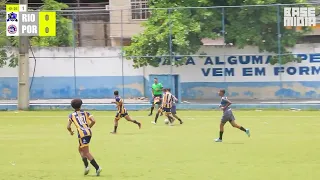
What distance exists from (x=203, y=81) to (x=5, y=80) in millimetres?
12074

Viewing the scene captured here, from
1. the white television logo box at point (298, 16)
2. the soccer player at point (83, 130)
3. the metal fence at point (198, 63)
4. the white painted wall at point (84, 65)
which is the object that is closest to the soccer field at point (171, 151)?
the soccer player at point (83, 130)

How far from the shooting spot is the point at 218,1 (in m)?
42.7

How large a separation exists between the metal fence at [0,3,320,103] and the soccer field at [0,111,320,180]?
752 cm

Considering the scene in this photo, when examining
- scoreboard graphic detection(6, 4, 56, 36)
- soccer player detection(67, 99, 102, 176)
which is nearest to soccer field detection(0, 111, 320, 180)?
soccer player detection(67, 99, 102, 176)

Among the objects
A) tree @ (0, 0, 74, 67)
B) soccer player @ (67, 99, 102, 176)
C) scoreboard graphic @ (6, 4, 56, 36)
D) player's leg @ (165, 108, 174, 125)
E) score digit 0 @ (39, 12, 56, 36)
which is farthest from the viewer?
tree @ (0, 0, 74, 67)

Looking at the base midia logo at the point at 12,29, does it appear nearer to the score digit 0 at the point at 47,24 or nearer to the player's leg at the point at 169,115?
the score digit 0 at the point at 47,24

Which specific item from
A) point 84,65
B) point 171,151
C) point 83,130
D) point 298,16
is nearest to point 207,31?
point 298,16

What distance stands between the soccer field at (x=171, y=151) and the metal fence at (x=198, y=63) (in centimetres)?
752

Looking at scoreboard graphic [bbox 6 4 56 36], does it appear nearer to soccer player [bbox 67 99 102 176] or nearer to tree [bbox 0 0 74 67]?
tree [bbox 0 0 74 67]

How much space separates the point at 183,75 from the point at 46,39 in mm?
9640

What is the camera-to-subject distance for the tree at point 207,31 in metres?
39.8

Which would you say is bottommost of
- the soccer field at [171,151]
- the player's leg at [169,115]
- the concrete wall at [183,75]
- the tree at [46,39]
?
the soccer field at [171,151]

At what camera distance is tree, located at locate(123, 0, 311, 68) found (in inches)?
1566

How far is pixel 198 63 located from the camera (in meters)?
41.6
